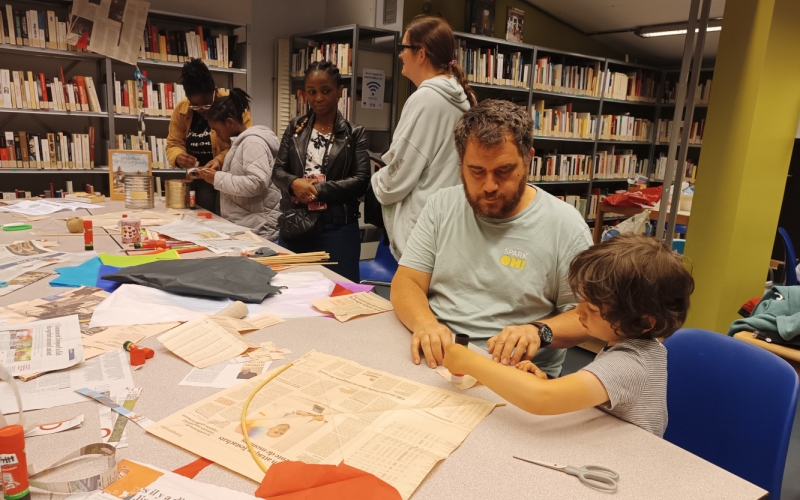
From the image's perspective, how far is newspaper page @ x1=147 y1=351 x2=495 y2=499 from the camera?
853mm

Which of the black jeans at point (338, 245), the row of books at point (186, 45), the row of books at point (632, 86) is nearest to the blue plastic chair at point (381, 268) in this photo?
the black jeans at point (338, 245)

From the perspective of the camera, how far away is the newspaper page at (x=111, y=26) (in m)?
4.07

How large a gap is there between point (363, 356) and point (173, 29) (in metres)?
4.44

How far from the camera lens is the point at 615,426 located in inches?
38.9

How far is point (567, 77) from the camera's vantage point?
5.50 metres

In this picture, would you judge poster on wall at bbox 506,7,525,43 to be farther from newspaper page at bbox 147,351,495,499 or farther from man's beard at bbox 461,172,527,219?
newspaper page at bbox 147,351,495,499

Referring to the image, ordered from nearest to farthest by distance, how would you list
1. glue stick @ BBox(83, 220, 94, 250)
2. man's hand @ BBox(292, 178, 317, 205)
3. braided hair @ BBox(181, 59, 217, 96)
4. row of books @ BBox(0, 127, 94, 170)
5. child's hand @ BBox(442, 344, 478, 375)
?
child's hand @ BBox(442, 344, 478, 375) < glue stick @ BBox(83, 220, 94, 250) < man's hand @ BBox(292, 178, 317, 205) < braided hair @ BBox(181, 59, 217, 96) < row of books @ BBox(0, 127, 94, 170)

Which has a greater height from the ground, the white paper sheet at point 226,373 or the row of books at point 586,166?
the row of books at point 586,166

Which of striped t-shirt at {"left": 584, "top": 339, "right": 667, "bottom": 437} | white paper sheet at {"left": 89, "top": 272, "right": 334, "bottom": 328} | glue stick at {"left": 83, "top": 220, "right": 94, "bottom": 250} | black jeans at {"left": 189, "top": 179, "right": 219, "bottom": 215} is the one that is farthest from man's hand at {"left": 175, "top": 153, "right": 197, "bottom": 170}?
striped t-shirt at {"left": 584, "top": 339, "right": 667, "bottom": 437}

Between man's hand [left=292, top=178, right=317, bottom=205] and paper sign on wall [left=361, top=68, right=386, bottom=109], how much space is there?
2.02m

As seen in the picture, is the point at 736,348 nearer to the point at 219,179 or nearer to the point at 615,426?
the point at 615,426

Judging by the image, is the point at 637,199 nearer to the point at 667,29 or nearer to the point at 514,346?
the point at 667,29

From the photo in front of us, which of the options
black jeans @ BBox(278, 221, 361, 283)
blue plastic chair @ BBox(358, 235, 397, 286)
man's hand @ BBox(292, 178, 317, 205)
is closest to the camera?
man's hand @ BBox(292, 178, 317, 205)

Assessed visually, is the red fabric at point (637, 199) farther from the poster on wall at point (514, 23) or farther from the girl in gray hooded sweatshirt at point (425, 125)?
the girl in gray hooded sweatshirt at point (425, 125)
